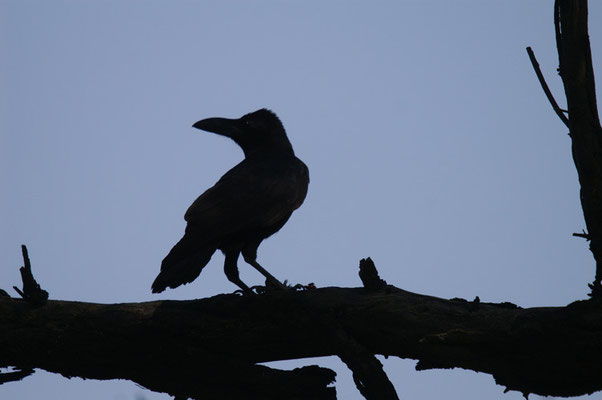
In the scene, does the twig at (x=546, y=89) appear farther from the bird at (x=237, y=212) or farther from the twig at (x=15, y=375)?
the twig at (x=15, y=375)

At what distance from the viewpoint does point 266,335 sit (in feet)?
14.9

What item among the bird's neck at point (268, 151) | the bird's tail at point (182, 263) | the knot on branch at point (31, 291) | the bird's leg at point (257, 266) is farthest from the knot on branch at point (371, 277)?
the bird's neck at point (268, 151)

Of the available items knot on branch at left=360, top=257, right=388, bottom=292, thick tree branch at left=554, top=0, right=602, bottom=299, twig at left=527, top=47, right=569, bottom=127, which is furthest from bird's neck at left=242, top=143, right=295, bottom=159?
thick tree branch at left=554, top=0, right=602, bottom=299

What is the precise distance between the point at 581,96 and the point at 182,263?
3.06 meters

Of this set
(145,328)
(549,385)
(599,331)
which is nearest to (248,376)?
(145,328)

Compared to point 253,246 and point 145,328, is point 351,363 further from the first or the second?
point 253,246

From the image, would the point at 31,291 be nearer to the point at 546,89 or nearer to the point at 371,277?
the point at 371,277

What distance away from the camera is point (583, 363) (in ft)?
12.0

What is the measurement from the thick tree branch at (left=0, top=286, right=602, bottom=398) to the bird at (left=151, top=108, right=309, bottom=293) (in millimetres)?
736

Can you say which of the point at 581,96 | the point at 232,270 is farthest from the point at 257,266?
the point at 581,96

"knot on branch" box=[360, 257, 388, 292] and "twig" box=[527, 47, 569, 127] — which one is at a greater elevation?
"twig" box=[527, 47, 569, 127]

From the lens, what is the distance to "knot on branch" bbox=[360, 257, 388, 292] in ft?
A: 14.3

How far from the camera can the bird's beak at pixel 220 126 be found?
8.70 meters

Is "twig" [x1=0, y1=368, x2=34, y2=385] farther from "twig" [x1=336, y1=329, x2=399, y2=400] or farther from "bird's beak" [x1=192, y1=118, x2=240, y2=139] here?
"bird's beak" [x1=192, y1=118, x2=240, y2=139]
